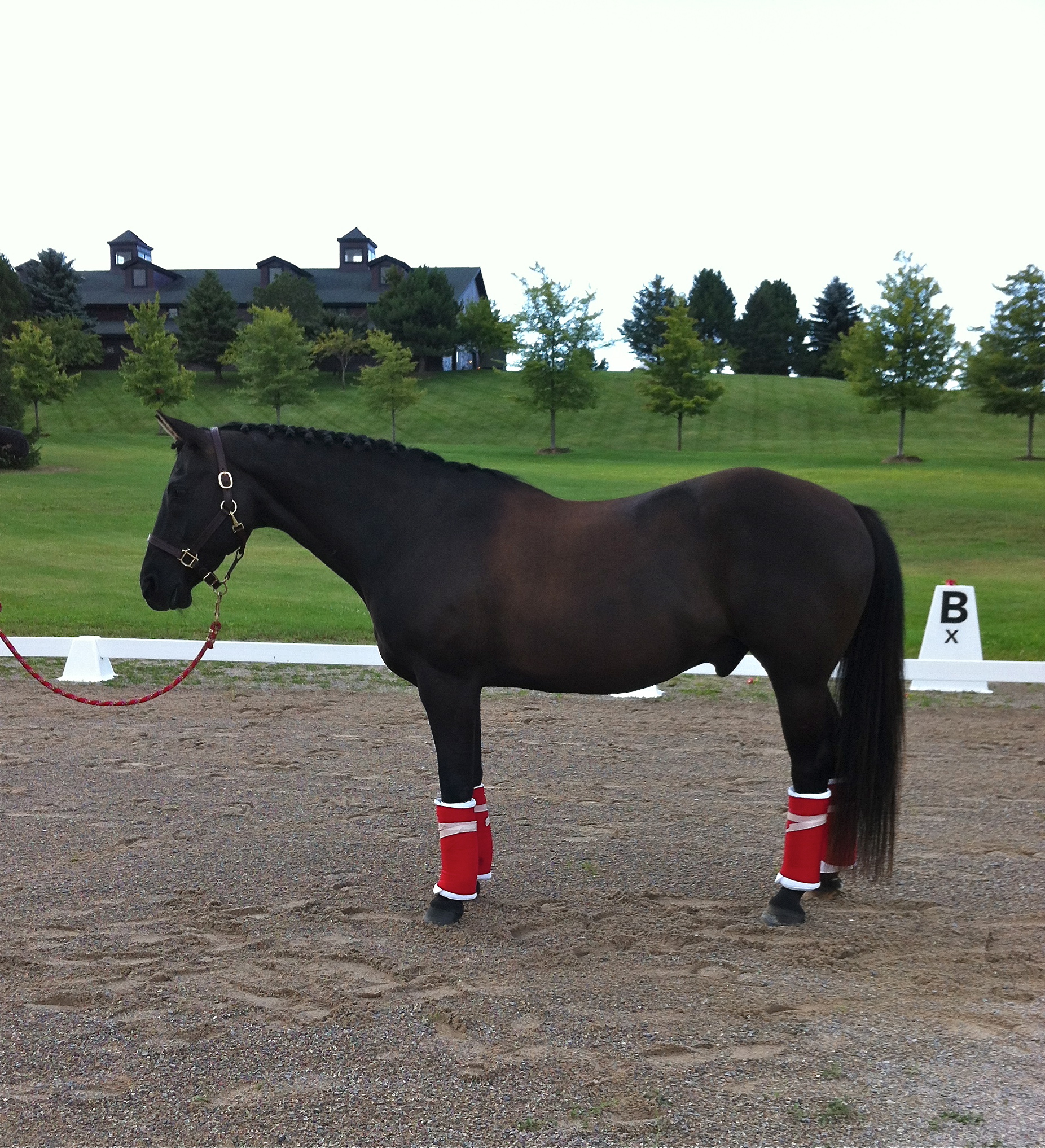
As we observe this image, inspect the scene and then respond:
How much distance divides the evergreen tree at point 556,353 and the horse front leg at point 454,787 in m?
28.0

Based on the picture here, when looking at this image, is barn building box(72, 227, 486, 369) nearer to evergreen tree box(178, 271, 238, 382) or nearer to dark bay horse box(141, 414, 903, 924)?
evergreen tree box(178, 271, 238, 382)

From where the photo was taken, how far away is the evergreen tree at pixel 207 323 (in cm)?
4775

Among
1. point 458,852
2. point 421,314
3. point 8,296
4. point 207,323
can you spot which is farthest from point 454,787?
point 421,314

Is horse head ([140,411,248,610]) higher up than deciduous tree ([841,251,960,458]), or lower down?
lower down

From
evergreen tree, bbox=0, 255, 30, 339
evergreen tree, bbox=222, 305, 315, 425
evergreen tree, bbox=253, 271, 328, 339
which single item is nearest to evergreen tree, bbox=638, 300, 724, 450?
evergreen tree, bbox=222, 305, 315, 425

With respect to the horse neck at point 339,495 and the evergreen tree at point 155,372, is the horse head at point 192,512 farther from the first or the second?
the evergreen tree at point 155,372

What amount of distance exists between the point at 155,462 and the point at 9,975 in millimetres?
27100

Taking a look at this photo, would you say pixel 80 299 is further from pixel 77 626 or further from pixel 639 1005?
pixel 639 1005

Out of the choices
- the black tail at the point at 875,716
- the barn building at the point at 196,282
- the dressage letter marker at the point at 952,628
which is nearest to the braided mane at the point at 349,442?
the black tail at the point at 875,716

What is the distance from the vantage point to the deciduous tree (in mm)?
29891

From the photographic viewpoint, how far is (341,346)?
47.3 m

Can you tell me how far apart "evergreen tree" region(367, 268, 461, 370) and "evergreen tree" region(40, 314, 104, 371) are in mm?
14252

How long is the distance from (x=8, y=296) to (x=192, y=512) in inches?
1391

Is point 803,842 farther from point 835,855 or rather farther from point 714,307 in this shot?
point 714,307
